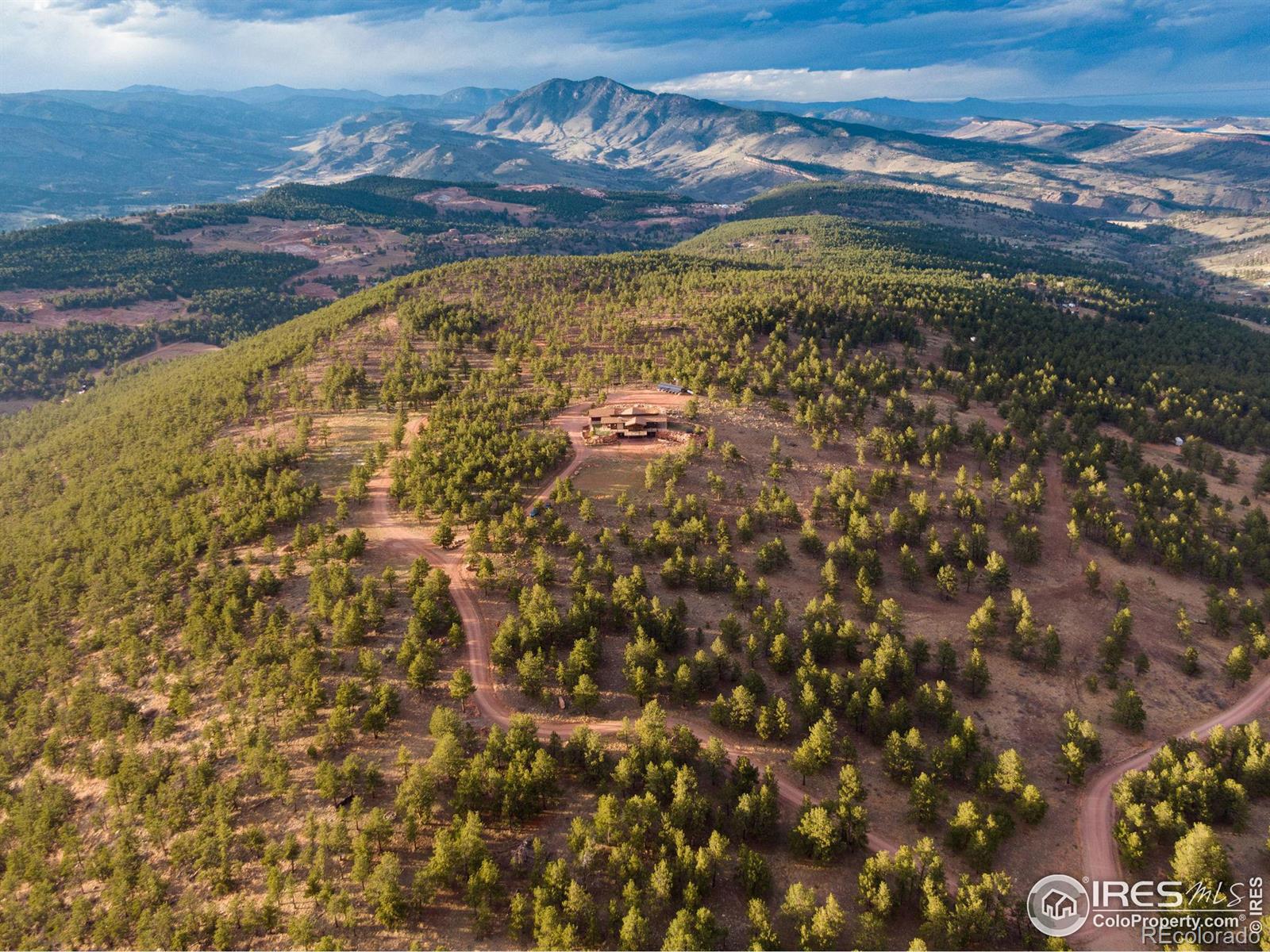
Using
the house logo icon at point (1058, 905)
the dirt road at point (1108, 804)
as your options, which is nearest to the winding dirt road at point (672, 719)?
the dirt road at point (1108, 804)

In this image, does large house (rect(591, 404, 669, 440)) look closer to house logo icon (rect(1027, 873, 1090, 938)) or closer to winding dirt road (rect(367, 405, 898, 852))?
winding dirt road (rect(367, 405, 898, 852))

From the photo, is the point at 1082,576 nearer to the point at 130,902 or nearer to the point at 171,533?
the point at 130,902

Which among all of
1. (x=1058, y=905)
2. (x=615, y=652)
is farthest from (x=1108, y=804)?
(x=615, y=652)

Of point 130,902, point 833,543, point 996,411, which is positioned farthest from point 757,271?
point 130,902

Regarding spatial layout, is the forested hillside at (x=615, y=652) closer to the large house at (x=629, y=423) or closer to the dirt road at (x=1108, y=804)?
the dirt road at (x=1108, y=804)

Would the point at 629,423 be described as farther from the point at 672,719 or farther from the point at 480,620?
the point at 672,719
